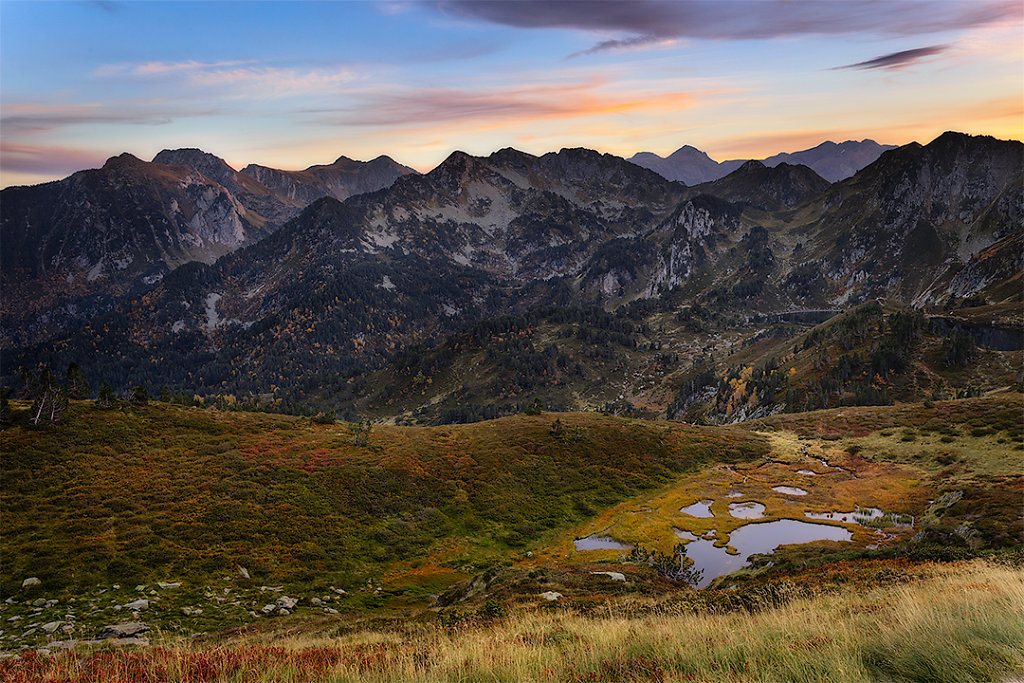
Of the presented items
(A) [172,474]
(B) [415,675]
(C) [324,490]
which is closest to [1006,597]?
(B) [415,675]

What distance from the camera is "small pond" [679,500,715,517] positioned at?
51531 millimetres

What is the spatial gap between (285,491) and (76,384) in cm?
3883

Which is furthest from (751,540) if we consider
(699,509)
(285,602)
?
(285,602)

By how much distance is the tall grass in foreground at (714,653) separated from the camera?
8.48 meters

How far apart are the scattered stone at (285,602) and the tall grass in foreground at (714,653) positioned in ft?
55.9

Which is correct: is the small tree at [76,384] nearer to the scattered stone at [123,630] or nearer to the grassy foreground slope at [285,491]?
the grassy foreground slope at [285,491]

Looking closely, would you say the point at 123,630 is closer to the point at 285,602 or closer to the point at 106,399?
the point at 285,602

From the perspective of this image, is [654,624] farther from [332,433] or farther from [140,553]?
[332,433]

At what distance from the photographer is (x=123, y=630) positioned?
22438mm

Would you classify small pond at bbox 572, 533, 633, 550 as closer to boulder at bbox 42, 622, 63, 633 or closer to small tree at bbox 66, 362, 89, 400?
boulder at bbox 42, 622, 63, 633

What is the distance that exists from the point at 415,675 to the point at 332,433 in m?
68.5

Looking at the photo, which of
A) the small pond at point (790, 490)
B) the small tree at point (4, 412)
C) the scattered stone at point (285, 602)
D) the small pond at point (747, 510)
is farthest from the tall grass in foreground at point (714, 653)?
the small tree at point (4, 412)

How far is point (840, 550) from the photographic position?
31328mm

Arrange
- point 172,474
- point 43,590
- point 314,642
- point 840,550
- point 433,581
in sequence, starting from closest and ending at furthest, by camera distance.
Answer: point 314,642 < point 43,590 < point 840,550 < point 433,581 < point 172,474
